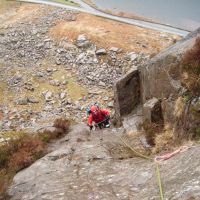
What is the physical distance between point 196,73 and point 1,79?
28.0 meters

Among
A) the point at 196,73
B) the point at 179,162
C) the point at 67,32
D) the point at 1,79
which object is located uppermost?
the point at 196,73

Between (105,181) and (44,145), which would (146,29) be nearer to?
(44,145)

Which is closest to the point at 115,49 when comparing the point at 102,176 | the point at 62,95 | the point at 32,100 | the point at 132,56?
the point at 132,56

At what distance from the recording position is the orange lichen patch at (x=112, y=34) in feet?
147

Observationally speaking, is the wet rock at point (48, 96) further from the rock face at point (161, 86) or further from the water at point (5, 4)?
the water at point (5, 4)

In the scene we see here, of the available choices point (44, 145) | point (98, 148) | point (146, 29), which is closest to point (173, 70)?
point (98, 148)

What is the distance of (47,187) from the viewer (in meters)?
13.6

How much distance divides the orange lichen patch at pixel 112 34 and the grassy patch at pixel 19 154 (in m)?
24.4

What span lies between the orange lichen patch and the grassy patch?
2444 centimetres

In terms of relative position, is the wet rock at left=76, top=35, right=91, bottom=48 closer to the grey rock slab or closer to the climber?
the grey rock slab

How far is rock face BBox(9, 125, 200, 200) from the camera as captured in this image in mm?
10269

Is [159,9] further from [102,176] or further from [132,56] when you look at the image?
[102,176]

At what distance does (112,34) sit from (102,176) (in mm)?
34981

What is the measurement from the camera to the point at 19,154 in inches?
719
